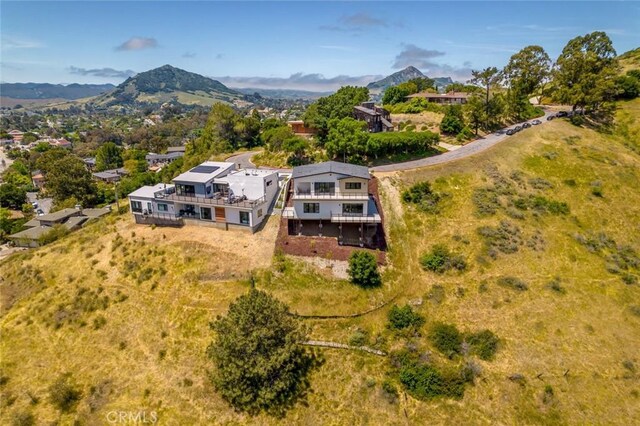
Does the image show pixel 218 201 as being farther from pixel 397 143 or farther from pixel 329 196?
pixel 397 143

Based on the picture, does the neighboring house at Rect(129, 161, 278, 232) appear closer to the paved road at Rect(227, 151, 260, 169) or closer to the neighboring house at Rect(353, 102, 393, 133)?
the paved road at Rect(227, 151, 260, 169)

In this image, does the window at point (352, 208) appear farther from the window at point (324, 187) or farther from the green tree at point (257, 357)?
the green tree at point (257, 357)

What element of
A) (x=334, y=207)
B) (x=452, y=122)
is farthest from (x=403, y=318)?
(x=452, y=122)

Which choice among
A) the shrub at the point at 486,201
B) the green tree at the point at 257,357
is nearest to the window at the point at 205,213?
the green tree at the point at 257,357

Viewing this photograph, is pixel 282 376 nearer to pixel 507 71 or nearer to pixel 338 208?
pixel 338 208

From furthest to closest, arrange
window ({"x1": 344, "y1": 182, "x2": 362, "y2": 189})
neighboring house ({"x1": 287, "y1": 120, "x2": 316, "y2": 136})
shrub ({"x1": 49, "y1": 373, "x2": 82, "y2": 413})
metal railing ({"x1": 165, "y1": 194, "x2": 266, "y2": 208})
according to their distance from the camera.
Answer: neighboring house ({"x1": 287, "y1": 120, "x2": 316, "y2": 136})
metal railing ({"x1": 165, "y1": 194, "x2": 266, "y2": 208})
window ({"x1": 344, "y1": 182, "x2": 362, "y2": 189})
shrub ({"x1": 49, "y1": 373, "x2": 82, "y2": 413})

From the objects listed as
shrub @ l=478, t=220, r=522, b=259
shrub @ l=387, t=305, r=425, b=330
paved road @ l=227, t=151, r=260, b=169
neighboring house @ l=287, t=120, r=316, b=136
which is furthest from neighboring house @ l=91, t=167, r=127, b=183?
shrub @ l=478, t=220, r=522, b=259
